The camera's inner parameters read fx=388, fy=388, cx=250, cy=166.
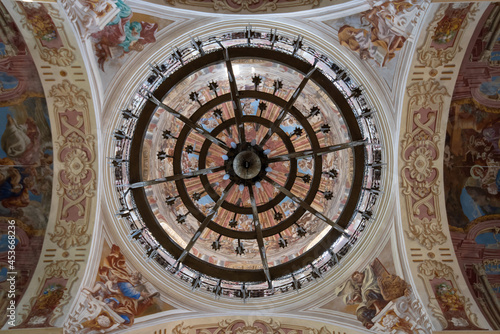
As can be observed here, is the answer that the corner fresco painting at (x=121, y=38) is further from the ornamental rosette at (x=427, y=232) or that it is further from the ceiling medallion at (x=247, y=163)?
the ornamental rosette at (x=427, y=232)

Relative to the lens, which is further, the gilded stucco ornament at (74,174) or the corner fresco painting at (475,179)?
the gilded stucco ornament at (74,174)

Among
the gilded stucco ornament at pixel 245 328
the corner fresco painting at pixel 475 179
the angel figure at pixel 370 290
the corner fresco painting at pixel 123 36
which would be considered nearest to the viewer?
the corner fresco painting at pixel 123 36

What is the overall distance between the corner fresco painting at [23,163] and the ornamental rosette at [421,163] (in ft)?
24.8

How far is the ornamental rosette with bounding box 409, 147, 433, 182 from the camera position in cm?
807

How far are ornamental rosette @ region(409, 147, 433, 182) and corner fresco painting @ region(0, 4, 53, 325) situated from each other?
7554 millimetres

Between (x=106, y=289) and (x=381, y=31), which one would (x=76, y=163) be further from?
(x=381, y=31)

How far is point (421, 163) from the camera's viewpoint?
8.10m

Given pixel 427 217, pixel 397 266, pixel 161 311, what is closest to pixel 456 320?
pixel 397 266

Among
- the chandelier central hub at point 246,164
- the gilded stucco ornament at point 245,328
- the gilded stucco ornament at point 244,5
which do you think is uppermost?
the gilded stucco ornament at point 244,5

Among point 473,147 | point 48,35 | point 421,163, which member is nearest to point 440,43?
point 473,147

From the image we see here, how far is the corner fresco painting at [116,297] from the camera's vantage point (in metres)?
8.00

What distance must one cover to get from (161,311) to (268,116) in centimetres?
539

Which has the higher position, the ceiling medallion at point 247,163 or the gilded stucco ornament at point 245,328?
the ceiling medallion at point 247,163

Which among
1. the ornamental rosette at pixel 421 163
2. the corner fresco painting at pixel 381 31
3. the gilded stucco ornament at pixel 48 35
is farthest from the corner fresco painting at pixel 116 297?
the corner fresco painting at pixel 381 31
